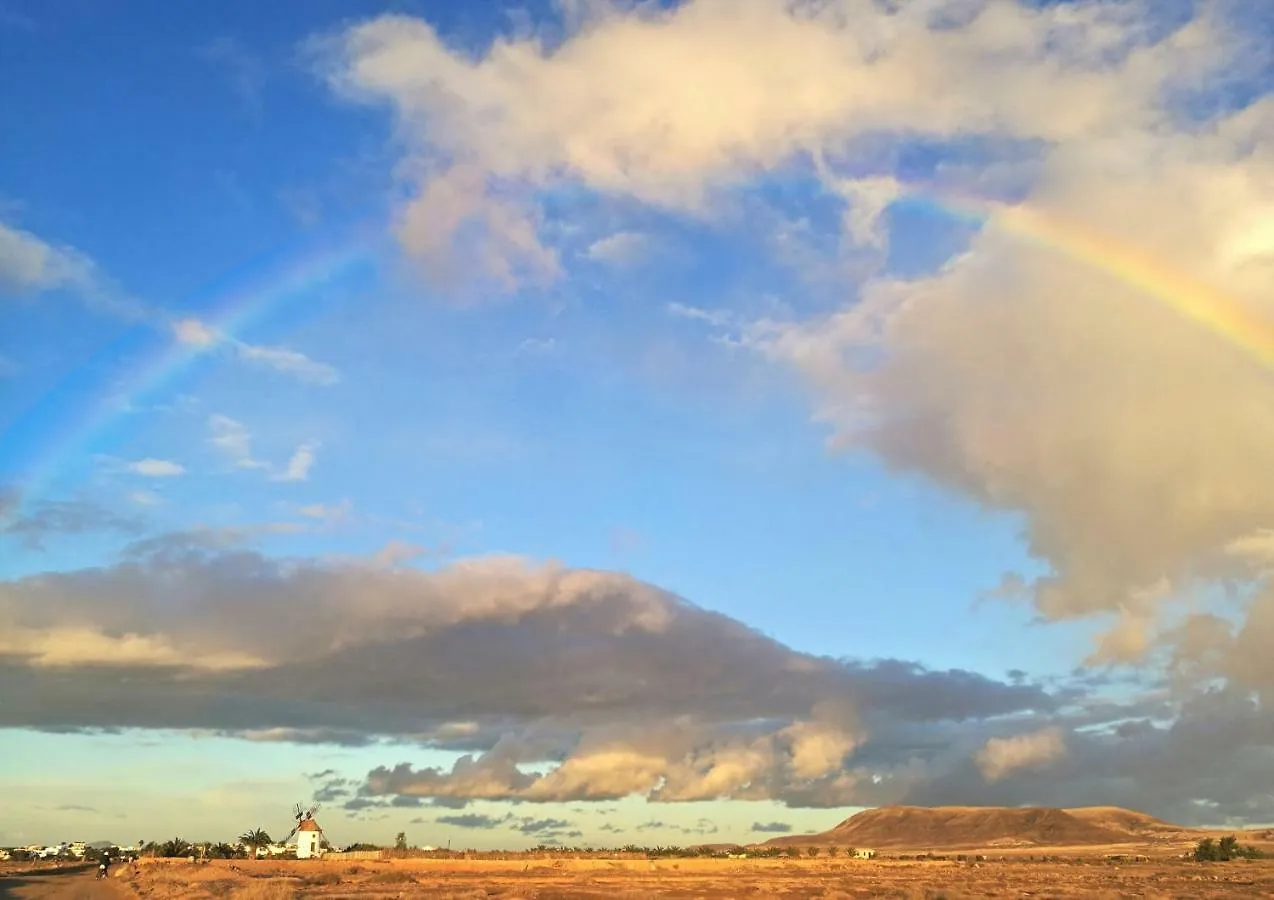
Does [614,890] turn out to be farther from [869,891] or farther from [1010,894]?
[1010,894]

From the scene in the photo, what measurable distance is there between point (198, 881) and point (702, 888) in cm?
5287

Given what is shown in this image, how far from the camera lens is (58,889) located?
105 m

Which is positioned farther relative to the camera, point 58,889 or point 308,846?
point 308,846

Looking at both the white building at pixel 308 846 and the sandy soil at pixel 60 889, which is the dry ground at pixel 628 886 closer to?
the sandy soil at pixel 60 889

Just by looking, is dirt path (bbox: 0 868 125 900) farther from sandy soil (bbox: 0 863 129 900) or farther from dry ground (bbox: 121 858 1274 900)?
dry ground (bbox: 121 858 1274 900)

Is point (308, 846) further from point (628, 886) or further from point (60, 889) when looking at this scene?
point (628, 886)

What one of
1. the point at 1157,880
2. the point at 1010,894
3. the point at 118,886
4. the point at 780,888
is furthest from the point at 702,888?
the point at 118,886

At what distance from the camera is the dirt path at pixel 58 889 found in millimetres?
93812

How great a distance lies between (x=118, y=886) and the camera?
371 feet

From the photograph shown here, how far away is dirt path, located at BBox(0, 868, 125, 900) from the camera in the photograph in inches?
3693

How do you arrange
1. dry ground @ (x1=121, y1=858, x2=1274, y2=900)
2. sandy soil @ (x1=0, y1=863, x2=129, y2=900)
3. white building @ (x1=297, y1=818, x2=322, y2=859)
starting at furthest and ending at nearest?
white building @ (x1=297, y1=818, x2=322, y2=859)
sandy soil @ (x1=0, y1=863, x2=129, y2=900)
dry ground @ (x1=121, y1=858, x2=1274, y2=900)

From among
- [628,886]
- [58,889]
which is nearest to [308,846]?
[58,889]

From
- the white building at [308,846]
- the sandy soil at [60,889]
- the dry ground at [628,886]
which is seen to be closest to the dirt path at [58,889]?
the sandy soil at [60,889]

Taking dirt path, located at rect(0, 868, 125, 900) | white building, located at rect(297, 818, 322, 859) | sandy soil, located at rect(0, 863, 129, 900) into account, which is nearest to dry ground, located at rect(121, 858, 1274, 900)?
sandy soil, located at rect(0, 863, 129, 900)
